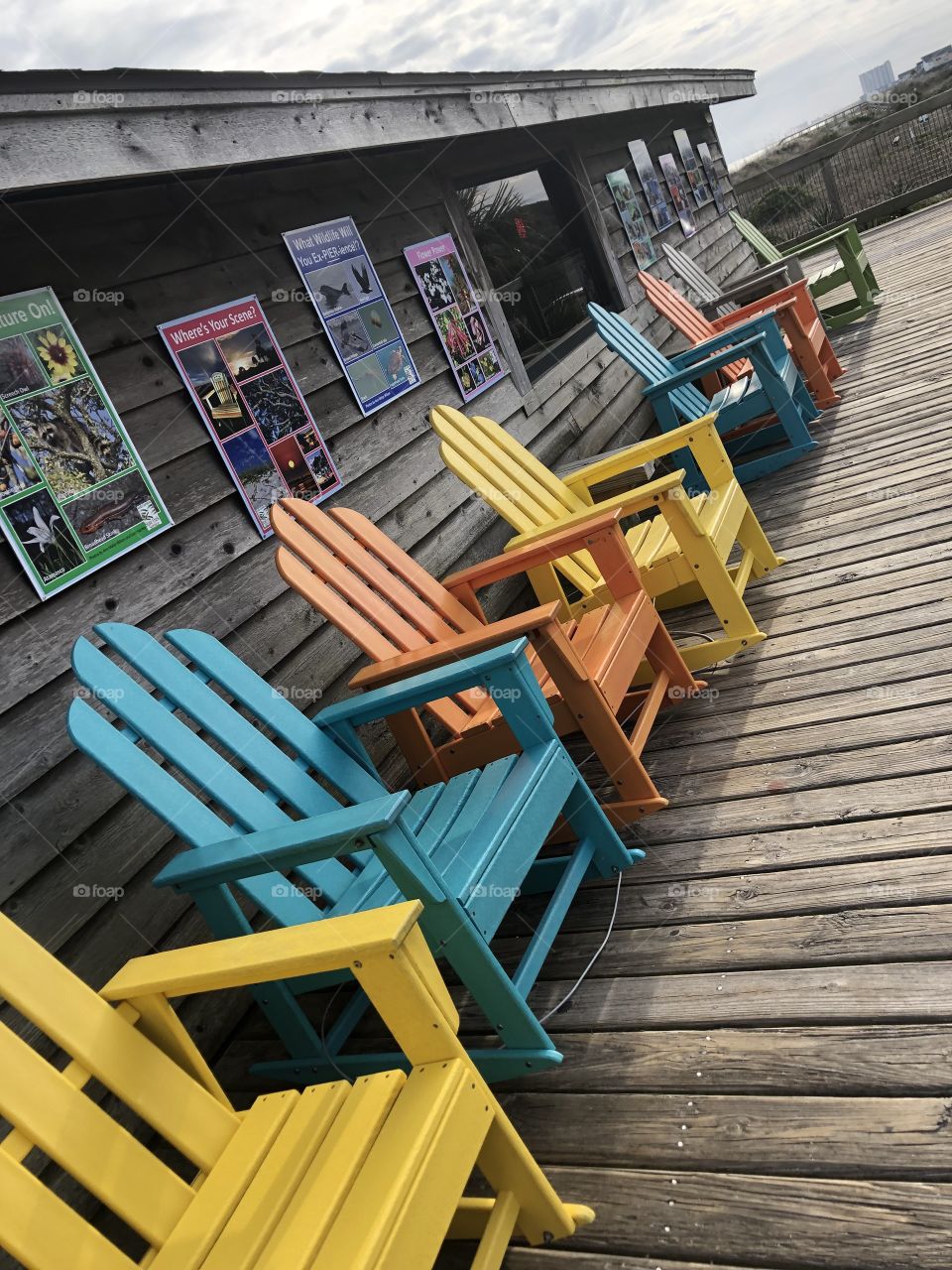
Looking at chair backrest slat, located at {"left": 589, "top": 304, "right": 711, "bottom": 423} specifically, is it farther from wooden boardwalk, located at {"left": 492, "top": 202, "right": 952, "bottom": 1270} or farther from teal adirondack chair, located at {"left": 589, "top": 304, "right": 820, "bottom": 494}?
wooden boardwalk, located at {"left": 492, "top": 202, "right": 952, "bottom": 1270}

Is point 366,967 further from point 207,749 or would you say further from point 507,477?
point 507,477

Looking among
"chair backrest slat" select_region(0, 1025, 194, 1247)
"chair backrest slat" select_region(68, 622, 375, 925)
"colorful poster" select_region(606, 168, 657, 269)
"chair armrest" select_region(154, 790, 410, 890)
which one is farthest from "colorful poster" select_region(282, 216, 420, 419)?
"colorful poster" select_region(606, 168, 657, 269)

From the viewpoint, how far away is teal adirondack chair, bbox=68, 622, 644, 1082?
1.62 metres

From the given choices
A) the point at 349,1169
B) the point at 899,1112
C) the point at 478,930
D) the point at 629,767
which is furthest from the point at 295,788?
the point at 899,1112

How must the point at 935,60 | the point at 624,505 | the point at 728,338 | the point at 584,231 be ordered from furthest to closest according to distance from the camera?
the point at 935,60 → the point at 584,231 → the point at 728,338 → the point at 624,505

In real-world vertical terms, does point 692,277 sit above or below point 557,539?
above

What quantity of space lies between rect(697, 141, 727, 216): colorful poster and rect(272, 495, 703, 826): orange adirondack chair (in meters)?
7.03

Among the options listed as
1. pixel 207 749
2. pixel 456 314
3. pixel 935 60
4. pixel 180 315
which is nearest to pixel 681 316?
pixel 456 314

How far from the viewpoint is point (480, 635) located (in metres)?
2.14

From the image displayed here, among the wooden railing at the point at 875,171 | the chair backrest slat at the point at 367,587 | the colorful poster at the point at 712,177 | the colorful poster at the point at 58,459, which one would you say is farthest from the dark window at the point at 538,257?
the wooden railing at the point at 875,171

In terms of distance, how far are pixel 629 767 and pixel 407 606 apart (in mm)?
738

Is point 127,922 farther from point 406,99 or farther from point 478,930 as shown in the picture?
point 406,99

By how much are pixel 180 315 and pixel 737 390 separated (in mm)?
2999

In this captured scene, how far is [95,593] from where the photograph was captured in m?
2.20
